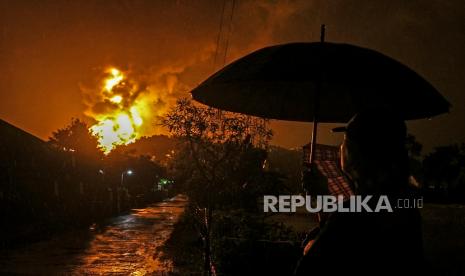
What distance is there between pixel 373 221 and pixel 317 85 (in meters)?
2.36

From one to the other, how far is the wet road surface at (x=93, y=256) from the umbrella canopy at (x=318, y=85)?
21.9 ft

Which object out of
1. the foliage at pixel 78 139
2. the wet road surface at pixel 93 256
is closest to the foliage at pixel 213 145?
the wet road surface at pixel 93 256

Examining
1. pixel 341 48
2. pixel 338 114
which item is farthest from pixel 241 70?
pixel 338 114

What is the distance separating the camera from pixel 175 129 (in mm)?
9352

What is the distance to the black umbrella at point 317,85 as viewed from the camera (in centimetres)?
381

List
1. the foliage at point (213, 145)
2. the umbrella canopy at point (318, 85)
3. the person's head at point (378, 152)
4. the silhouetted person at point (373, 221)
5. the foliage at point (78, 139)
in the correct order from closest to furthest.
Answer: the silhouetted person at point (373, 221)
the person's head at point (378, 152)
the umbrella canopy at point (318, 85)
the foliage at point (213, 145)
the foliage at point (78, 139)

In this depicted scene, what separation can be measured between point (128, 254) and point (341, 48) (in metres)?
11.1

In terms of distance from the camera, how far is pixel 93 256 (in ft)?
43.9

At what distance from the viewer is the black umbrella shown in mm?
3811

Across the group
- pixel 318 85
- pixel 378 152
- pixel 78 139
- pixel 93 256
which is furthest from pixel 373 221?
pixel 78 139

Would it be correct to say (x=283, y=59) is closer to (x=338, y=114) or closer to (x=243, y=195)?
(x=338, y=114)

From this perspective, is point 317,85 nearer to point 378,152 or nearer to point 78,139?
point 378,152

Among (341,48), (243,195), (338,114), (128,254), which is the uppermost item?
(341,48)

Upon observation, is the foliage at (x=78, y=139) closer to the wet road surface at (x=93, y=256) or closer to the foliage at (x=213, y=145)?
the wet road surface at (x=93, y=256)
